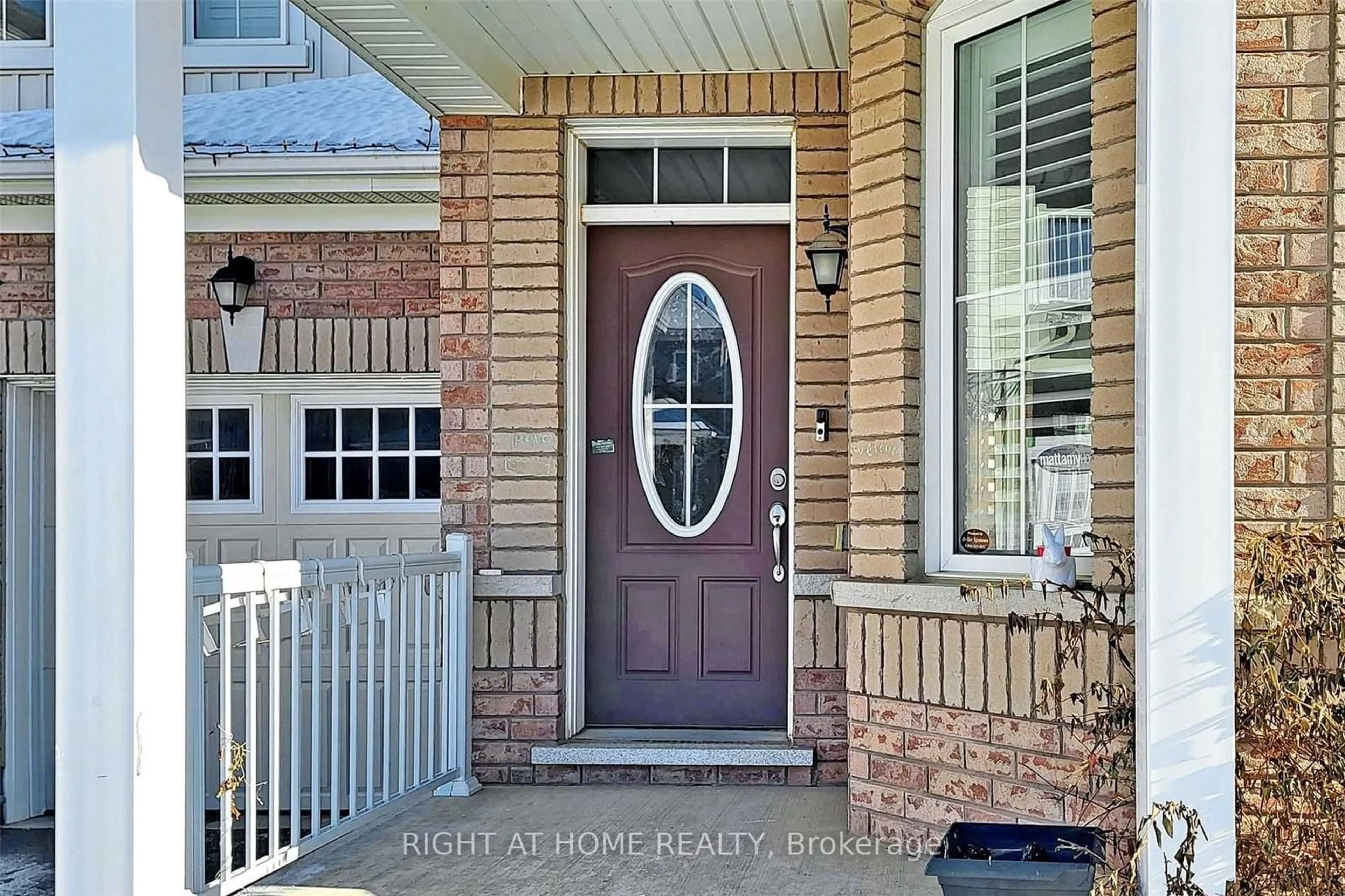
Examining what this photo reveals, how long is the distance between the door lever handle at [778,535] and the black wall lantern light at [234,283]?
9.05 ft

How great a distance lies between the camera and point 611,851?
4.62 meters

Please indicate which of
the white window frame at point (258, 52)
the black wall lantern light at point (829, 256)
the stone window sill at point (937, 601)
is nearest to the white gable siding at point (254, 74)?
the white window frame at point (258, 52)

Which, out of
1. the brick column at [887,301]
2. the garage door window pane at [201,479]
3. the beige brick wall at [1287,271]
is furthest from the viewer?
the garage door window pane at [201,479]

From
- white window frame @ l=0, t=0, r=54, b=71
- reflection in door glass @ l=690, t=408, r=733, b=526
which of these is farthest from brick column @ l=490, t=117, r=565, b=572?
white window frame @ l=0, t=0, r=54, b=71

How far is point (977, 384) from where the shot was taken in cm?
448

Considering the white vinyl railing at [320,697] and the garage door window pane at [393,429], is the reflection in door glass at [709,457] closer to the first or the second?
the white vinyl railing at [320,697]

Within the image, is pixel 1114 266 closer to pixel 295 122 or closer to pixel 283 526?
pixel 295 122

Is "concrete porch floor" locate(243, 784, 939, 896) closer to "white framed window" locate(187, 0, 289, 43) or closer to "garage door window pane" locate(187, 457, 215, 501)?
"garage door window pane" locate(187, 457, 215, 501)

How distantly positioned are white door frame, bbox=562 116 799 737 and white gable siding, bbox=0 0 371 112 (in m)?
2.22

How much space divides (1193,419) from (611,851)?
2.51 m

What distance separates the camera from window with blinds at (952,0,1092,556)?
13.8 ft

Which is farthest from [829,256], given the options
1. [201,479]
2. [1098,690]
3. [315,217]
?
[201,479]

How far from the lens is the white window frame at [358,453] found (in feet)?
22.4

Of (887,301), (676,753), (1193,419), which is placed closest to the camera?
(1193,419)
